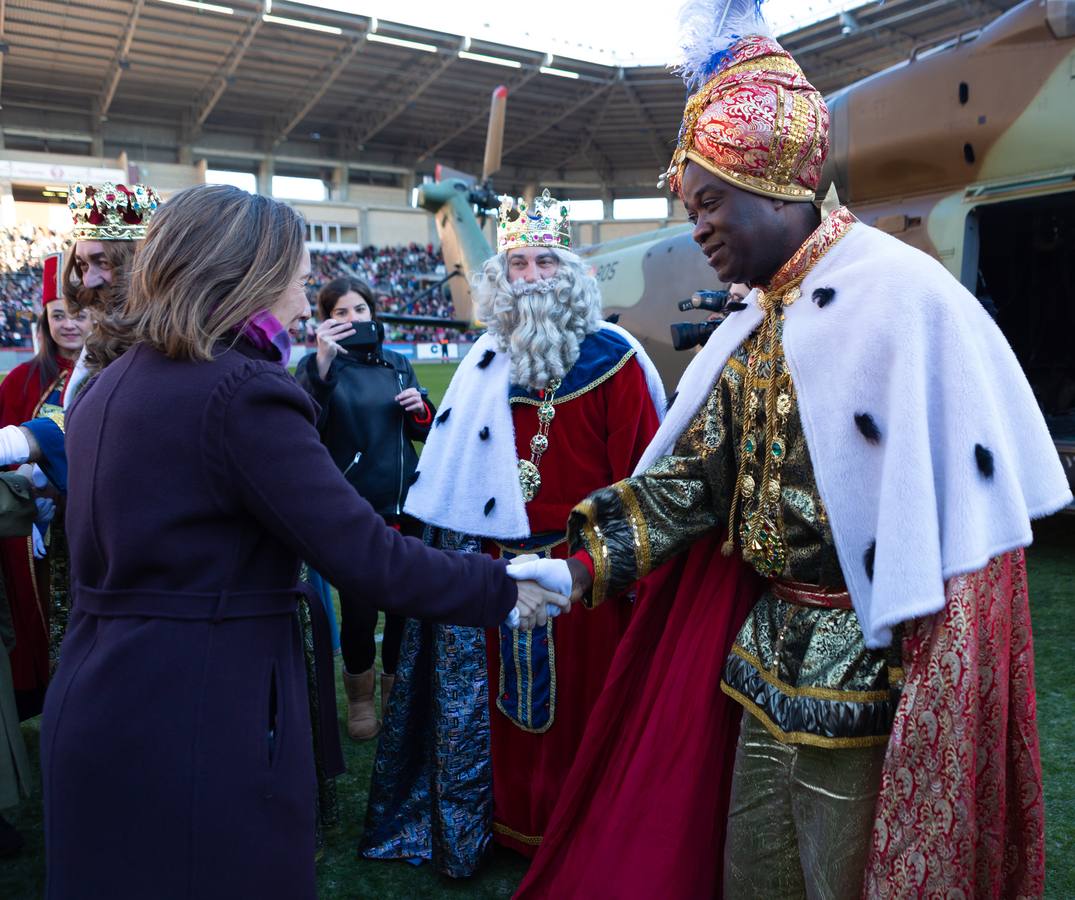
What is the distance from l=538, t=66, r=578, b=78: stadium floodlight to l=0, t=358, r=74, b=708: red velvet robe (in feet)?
118

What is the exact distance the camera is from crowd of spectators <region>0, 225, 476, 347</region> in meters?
26.7

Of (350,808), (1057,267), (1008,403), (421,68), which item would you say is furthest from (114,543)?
(421,68)

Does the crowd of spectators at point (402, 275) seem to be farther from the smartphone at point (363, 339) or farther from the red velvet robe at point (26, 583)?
the red velvet robe at point (26, 583)

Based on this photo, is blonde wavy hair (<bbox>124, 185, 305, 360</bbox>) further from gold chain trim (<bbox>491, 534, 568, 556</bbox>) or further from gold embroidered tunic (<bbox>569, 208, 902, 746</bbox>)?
gold chain trim (<bbox>491, 534, 568, 556</bbox>)

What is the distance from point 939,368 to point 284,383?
46.1 inches

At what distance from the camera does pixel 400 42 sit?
3297cm

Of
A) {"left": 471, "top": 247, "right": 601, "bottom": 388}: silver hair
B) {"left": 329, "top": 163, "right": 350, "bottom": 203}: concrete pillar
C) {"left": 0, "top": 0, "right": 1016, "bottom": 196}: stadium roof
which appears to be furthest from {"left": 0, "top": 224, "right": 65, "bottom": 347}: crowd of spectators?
{"left": 471, "top": 247, "right": 601, "bottom": 388}: silver hair

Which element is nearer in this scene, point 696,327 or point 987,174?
point 696,327

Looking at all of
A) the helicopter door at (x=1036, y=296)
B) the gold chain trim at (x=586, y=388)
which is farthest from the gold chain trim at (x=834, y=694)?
the helicopter door at (x=1036, y=296)

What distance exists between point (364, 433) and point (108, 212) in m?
1.50

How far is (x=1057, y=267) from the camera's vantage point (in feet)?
23.3

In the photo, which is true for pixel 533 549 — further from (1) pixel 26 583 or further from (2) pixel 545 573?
(1) pixel 26 583

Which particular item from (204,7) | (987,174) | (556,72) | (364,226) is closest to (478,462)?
(987,174)

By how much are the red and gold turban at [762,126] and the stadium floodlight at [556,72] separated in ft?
121
